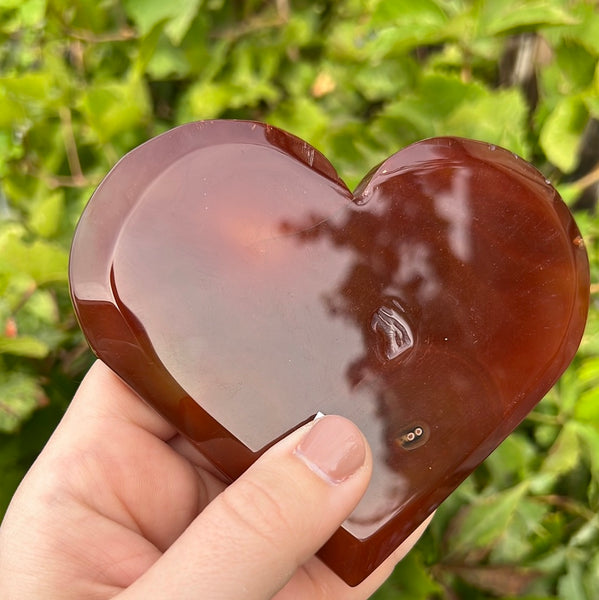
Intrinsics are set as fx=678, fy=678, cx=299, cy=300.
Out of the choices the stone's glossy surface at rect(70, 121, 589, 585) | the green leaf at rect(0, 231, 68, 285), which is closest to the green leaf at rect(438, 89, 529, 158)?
the stone's glossy surface at rect(70, 121, 589, 585)

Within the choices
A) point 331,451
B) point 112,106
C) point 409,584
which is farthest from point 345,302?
point 112,106

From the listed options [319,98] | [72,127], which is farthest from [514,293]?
[72,127]

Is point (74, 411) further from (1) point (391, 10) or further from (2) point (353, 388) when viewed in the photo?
(1) point (391, 10)

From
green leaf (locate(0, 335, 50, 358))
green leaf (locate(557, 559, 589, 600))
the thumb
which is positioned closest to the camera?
the thumb

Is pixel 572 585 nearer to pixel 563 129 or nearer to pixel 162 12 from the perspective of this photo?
pixel 563 129

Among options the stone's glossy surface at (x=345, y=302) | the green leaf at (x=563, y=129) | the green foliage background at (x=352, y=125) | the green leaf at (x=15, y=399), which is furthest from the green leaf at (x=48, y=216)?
the green leaf at (x=563, y=129)

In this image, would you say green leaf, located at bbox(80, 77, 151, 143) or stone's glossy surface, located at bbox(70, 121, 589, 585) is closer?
stone's glossy surface, located at bbox(70, 121, 589, 585)

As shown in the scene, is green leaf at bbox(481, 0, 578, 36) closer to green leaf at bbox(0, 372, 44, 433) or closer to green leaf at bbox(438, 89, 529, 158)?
green leaf at bbox(438, 89, 529, 158)
